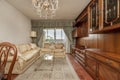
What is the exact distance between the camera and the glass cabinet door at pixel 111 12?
2.51 metres

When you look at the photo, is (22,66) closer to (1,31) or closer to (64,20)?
(1,31)

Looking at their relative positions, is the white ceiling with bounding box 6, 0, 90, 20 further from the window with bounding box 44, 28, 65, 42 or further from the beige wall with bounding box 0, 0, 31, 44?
the window with bounding box 44, 28, 65, 42

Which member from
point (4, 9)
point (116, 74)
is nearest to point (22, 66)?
point (4, 9)

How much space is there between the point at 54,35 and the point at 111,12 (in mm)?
8204

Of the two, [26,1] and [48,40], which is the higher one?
[26,1]

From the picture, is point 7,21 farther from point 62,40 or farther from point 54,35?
point 62,40

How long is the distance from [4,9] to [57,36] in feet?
20.1

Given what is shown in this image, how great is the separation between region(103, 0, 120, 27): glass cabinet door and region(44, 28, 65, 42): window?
780 centimetres

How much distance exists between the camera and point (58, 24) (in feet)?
33.0

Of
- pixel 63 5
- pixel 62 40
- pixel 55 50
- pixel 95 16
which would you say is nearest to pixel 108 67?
pixel 95 16

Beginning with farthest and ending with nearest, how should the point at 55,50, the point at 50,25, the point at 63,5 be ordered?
1. the point at 50,25
2. the point at 55,50
3. the point at 63,5

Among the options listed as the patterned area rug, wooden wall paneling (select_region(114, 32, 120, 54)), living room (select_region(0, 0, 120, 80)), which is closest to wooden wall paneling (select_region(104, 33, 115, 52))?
living room (select_region(0, 0, 120, 80))

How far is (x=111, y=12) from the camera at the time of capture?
109 inches

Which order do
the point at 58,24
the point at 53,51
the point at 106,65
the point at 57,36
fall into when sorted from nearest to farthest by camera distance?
the point at 106,65 → the point at 53,51 → the point at 58,24 → the point at 57,36
